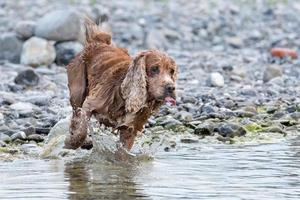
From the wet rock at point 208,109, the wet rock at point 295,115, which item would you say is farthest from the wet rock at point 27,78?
the wet rock at point 295,115

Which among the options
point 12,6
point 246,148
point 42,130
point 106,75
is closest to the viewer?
point 106,75

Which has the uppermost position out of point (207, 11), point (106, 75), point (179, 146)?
point (207, 11)

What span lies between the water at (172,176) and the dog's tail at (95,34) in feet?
4.12

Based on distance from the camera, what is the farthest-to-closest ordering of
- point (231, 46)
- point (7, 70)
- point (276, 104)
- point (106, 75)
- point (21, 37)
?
point (231, 46) → point (21, 37) → point (7, 70) → point (276, 104) → point (106, 75)

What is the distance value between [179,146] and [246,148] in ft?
2.28

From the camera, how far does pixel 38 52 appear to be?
17.2 meters

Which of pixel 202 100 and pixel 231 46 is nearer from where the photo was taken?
pixel 202 100

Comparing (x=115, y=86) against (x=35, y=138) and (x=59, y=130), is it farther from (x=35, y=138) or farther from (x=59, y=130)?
(x=35, y=138)

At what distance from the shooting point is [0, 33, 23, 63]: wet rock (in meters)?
17.8

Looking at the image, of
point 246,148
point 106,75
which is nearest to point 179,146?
point 246,148

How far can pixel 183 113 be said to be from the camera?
12000 mm

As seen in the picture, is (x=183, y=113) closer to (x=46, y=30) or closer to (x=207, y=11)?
(x=46, y=30)

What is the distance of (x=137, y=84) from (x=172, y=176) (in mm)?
921

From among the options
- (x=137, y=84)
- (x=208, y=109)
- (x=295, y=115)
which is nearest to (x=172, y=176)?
(x=137, y=84)
